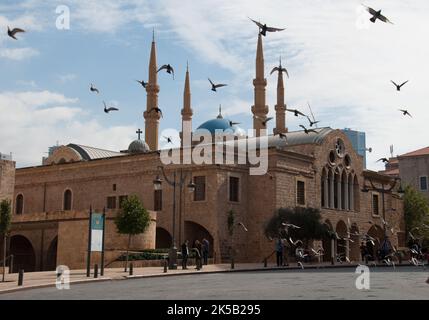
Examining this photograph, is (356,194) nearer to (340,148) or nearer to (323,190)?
(340,148)

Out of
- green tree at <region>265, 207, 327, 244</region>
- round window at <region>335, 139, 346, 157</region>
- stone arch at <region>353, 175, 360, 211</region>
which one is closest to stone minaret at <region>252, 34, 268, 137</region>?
round window at <region>335, 139, 346, 157</region>

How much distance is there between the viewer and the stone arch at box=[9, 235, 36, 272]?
38.9m

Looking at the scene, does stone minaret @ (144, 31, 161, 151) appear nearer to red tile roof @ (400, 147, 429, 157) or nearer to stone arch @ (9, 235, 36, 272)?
stone arch @ (9, 235, 36, 272)

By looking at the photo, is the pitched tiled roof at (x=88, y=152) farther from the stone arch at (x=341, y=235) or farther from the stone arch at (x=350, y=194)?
the stone arch at (x=350, y=194)

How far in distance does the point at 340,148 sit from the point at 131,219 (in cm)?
1904

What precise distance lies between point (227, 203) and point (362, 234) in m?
13.1

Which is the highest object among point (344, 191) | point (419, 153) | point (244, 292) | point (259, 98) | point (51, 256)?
point (259, 98)

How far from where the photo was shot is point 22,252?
1644 inches

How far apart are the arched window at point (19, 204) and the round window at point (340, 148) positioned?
23.8 metres

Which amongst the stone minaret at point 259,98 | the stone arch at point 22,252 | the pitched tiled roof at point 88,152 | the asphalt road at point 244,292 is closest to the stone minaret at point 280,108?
the stone minaret at point 259,98

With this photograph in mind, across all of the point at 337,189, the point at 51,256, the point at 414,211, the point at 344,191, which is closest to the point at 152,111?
the point at 337,189

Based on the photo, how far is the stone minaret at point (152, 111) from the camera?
53406 millimetres

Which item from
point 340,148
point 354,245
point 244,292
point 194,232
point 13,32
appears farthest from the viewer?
point 354,245

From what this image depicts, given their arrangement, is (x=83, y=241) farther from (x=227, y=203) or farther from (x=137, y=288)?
(x=137, y=288)
